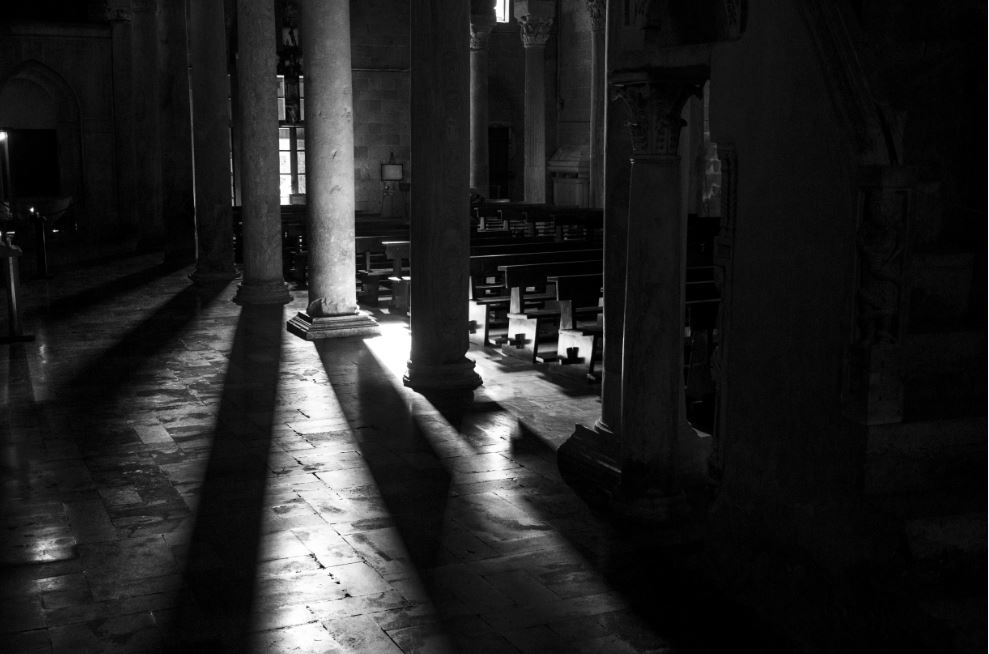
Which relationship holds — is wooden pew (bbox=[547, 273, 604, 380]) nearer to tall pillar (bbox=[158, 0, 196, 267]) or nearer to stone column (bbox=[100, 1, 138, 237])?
tall pillar (bbox=[158, 0, 196, 267])

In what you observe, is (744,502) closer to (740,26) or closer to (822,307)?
(822,307)

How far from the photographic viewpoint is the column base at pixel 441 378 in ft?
31.2

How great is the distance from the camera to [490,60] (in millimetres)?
30688

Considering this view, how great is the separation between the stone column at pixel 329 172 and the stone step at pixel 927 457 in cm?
806

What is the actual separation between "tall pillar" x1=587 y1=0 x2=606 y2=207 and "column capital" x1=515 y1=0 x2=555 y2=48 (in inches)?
146

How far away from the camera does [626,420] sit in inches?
242

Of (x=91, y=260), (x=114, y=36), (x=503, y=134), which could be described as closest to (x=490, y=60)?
(x=503, y=134)

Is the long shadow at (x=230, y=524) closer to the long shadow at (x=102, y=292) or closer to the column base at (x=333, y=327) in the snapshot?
the column base at (x=333, y=327)

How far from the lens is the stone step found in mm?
4367

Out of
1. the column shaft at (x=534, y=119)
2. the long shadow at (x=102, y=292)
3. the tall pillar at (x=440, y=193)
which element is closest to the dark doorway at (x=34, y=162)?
the long shadow at (x=102, y=292)

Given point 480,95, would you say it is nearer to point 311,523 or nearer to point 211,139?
point 211,139

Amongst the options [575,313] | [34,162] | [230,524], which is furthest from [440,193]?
[34,162]

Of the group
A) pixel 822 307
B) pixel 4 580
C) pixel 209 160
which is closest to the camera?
pixel 822 307

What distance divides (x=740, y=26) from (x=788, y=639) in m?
2.59
